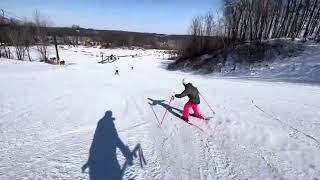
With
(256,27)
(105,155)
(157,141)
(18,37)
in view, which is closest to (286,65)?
(256,27)

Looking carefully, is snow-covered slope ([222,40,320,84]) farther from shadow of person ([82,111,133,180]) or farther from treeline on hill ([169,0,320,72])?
shadow of person ([82,111,133,180])

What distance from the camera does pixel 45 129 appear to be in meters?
9.05

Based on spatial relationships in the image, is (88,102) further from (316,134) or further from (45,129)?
(316,134)

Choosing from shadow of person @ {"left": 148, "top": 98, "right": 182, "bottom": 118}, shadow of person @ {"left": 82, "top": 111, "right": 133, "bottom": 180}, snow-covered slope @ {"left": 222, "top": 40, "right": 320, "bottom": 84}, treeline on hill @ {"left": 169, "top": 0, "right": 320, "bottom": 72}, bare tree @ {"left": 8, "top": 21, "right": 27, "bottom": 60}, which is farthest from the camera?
bare tree @ {"left": 8, "top": 21, "right": 27, "bottom": 60}

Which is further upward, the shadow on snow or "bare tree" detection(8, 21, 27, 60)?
"bare tree" detection(8, 21, 27, 60)

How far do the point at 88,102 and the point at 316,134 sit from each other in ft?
35.5

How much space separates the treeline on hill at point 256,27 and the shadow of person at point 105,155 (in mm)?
28575

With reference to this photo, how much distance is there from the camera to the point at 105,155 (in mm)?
6723

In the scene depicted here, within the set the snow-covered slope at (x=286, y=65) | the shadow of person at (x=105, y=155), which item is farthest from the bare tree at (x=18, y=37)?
the shadow of person at (x=105, y=155)

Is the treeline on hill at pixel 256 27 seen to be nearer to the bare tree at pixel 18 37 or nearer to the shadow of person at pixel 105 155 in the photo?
the shadow of person at pixel 105 155

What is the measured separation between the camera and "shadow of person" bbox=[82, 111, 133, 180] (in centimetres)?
576

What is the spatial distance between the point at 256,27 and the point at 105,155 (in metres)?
41.5

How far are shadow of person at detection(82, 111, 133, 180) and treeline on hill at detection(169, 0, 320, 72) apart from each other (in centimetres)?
2858

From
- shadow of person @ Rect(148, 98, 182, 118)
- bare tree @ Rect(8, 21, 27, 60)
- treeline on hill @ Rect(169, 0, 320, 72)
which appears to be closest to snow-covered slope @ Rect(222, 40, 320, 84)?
treeline on hill @ Rect(169, 0, 320, 72)
